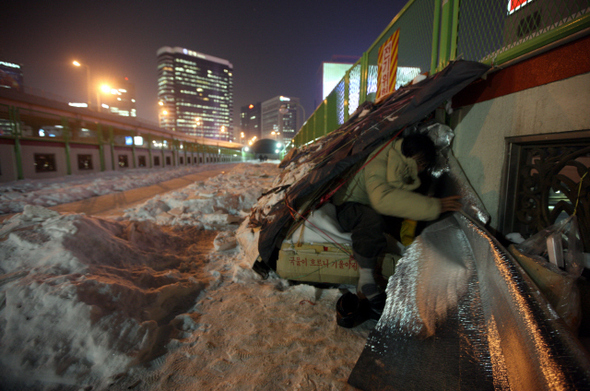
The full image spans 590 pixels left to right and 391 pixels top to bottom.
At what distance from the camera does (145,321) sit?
175 centimetres

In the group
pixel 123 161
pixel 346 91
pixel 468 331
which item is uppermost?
pixel 346 91

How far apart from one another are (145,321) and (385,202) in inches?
79.9

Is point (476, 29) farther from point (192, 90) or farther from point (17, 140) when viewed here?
point (192, 90)

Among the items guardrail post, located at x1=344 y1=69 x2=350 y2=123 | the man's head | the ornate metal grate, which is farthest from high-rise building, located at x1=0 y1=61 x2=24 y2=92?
the ornate metal grate

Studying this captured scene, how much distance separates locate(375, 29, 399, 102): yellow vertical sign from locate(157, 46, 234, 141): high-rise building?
424 ft

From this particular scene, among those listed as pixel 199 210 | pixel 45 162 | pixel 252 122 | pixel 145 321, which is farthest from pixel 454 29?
pixel 252 122

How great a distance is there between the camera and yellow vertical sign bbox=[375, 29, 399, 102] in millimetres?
4023

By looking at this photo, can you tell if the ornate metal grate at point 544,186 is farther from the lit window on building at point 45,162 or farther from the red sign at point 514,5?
the lit window on building at point 45,162

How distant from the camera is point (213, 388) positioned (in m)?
1.38

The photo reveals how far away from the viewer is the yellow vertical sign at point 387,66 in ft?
13.2

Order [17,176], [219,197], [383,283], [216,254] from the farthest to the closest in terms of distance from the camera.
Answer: [17,176] → [219,197] → [216,254] → [383,283]

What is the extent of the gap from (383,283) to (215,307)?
152 cm

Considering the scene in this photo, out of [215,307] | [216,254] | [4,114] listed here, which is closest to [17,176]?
[4,114]

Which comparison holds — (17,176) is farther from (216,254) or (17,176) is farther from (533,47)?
(533,47)
